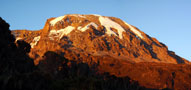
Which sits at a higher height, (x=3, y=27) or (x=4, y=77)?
(x=3, y=27)

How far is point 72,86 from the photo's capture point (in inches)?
2625

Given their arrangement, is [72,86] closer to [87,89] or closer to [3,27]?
[87,89]

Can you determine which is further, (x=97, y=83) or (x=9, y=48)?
(x=9, y=48)

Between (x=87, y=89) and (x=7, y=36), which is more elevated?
(x=7, y=36)

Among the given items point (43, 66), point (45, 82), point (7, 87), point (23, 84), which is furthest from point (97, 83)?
point (43, 66)

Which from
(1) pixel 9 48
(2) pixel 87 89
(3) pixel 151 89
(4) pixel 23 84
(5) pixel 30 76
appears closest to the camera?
(4) pixel 23 84

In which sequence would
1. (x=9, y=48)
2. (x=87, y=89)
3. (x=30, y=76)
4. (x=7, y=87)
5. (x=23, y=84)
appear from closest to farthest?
1. (x=7, y=87)
2. (x=23, y=84)
3. (x=30, y=76)
4. (x=87, y=89)
5. (x=9, y=48)

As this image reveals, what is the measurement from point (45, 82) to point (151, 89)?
5123 inches

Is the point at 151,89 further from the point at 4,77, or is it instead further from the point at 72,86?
the point at 4,77

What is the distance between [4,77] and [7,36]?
4222 cm

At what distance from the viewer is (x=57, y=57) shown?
104 meters

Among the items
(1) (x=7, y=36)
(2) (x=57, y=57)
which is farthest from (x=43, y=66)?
(1) (x=7, y=36)

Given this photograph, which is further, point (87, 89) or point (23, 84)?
point (87, 89)

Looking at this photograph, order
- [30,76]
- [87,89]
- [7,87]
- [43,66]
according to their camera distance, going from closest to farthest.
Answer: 1. [7,87]
2. [30,76]
3. [87,89]
4. [43,66]
